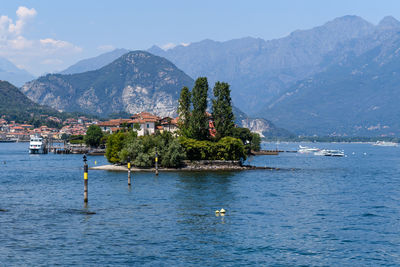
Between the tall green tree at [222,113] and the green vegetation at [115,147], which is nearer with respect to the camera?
the green vegetation at [115,147]

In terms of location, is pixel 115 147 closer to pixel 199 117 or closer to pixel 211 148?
pixel 199 117

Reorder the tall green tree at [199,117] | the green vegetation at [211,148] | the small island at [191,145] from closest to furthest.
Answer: the small island at [191,145], the green vegetation at [211,148], the tall green tree at [199,117]

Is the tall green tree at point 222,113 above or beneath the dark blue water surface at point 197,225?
above

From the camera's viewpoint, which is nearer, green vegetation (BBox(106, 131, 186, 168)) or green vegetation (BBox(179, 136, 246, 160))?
green vegetation (BBox(106, 131, 186, 168))

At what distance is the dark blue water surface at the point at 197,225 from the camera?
1923 inches

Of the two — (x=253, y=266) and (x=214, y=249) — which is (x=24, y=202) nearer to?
(x=214, y=249)

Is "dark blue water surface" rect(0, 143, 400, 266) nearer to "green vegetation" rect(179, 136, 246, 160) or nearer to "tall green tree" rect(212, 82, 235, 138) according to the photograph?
"green vegetation" rect(179, 136, 246, 160)

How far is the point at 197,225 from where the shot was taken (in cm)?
6281

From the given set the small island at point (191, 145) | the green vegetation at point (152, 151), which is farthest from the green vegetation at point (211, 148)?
the green vegetation at point (152, 151)

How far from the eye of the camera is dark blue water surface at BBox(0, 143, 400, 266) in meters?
48.8

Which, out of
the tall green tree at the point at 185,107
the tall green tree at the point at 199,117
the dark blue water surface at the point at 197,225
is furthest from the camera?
the tall green tree at the point at 185,107

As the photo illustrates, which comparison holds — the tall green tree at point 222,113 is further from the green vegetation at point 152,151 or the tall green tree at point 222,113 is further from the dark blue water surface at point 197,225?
the dark blue water surface at point 197,225

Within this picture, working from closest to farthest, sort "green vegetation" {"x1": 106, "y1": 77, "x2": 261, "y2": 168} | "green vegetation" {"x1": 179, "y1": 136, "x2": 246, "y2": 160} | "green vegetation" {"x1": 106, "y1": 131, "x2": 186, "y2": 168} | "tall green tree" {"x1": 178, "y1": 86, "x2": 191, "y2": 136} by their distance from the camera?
"green vegetation" {"x1": 106, "y1": 131, "x2": 186, "y2": 168}, "green vegetation" {"x1": 106, "y1": 77, "x2": 261, "y2": 168}, "green vegetation" {"x1": 179, "y1": 136, "x2": 246, "y2": 160}, "tall green tree" {"x1": 178, "y1": 86, "x2": 191, "y2": 136}

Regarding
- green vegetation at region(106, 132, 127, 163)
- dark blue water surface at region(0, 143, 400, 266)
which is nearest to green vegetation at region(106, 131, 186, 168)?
green vegetation at region(106, 132, 127, 163)
